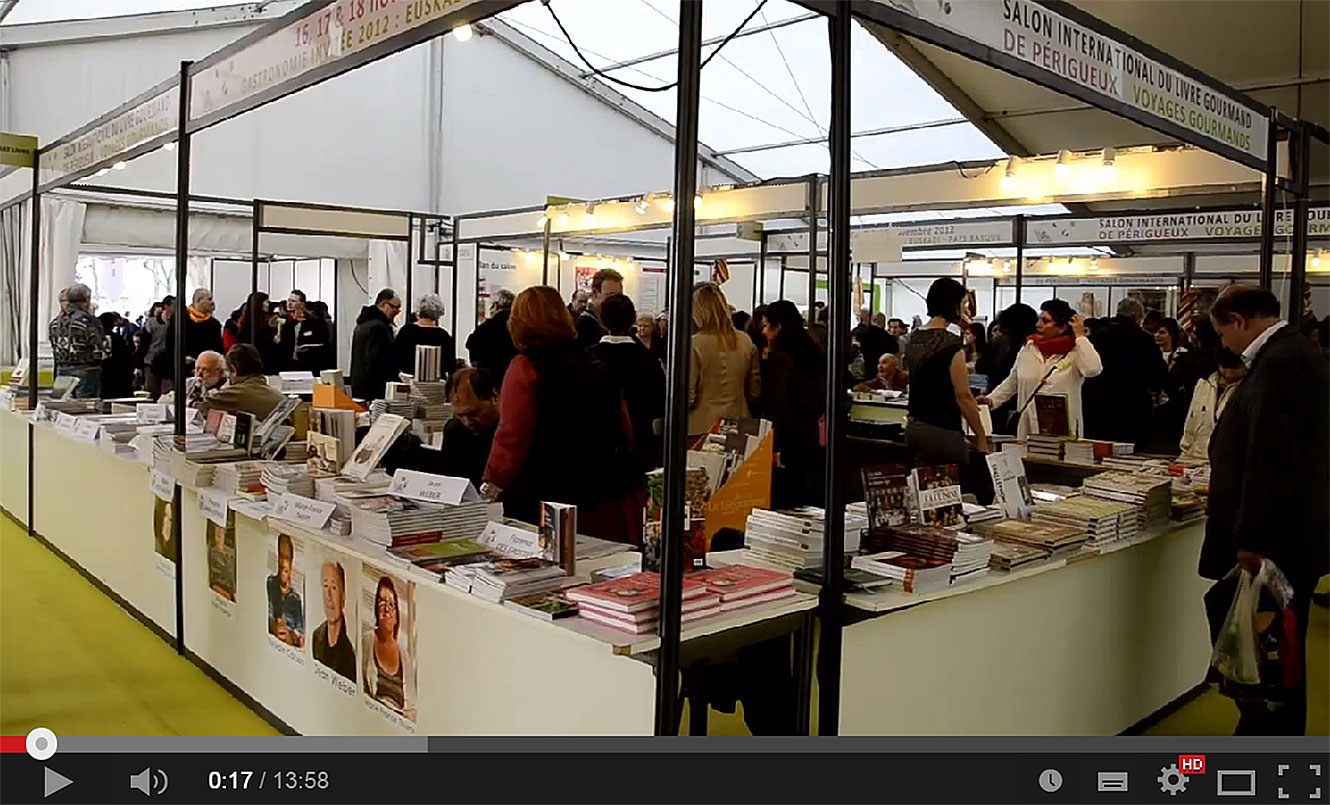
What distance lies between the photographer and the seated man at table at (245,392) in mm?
4328

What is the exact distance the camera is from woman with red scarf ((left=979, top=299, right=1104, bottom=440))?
5461 mm

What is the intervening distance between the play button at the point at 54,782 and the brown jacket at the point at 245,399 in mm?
2472

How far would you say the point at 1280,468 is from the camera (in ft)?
9.39

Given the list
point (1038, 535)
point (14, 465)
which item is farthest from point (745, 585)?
point (14, 465)

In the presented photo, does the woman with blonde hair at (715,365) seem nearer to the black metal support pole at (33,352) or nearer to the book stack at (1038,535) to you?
the book stack at (1038,535)

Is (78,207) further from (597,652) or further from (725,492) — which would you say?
(597,652)

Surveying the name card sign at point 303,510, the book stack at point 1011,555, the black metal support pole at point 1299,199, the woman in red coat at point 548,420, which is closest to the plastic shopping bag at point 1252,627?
the book stack at point 1011,555

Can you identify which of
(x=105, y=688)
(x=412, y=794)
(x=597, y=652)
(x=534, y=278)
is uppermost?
(x=534, y=278)

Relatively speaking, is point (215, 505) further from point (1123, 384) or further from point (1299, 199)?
point (1123, 384)

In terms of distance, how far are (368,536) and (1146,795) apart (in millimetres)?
1818

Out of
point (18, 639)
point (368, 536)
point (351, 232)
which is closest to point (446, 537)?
point (368, 536)

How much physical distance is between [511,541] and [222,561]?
152 cm

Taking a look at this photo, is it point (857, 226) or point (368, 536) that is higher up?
point (857, 226)

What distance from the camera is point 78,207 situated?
31.4 ft
